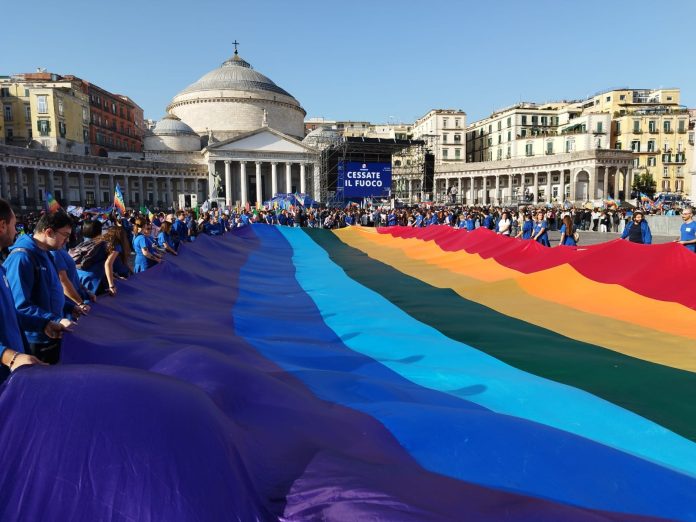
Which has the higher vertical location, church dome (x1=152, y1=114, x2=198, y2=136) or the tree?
church dome (x1=152, y1=114, x2=198, y2=136)

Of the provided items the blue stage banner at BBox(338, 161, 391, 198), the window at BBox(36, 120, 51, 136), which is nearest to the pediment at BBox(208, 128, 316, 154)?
the window at BBox(36, 120, 51, 136)

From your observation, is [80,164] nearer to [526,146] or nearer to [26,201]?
[26,201]

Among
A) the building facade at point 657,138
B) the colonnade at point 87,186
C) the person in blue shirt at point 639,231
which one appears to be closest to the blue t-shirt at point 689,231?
the person in blue shirt at point 639,231

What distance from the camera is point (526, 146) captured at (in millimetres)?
74625

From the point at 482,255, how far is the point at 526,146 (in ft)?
234

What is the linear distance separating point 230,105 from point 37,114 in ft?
76.7

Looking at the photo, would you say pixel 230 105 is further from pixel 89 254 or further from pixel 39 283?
pixel 39 283

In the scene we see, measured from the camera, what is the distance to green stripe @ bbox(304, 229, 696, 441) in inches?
131

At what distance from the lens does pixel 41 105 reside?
5619 cm

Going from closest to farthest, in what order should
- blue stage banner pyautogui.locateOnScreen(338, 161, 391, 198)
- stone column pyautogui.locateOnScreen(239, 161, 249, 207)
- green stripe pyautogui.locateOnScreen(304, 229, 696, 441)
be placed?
green stripe pyautogui.locateOnScreen(304, 229, 696, 441), blue stage banner pyautogui.locateOnScreen(338, 161, 391, 198), stone column pyautogui.locateOnScreen(239, 161, 249, 207)

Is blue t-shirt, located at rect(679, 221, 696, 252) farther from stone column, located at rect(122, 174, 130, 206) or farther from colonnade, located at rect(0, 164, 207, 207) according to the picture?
stone column, located at rect(122, 174, 130, 206)

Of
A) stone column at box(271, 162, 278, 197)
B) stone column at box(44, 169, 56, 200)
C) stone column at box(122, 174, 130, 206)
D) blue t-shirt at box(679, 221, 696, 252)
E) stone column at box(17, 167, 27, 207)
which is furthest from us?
stone column at box(271, 162, 278, 197)

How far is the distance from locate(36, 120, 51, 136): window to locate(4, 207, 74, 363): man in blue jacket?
6402cm

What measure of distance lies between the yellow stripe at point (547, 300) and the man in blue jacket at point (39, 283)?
460 centimetres
